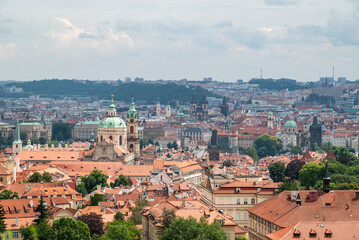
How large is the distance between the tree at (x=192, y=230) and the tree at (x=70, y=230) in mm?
5199

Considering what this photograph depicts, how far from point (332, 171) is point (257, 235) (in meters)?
31.4

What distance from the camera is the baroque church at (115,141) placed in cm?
11256

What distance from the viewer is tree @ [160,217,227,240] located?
4581 cm

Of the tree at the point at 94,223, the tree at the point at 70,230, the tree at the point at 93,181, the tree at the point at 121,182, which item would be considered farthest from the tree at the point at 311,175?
the tree at the point at 70,230

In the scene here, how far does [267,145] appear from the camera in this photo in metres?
184

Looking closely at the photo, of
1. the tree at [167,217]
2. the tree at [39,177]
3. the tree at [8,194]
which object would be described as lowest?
the tree at [39,177]

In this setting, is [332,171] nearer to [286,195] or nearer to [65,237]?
[286,195]

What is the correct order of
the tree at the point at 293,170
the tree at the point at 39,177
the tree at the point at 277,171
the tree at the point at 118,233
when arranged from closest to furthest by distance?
the tree at the point at 118,233 → the tree at the point at 39,177 → the tree at the point at 293,170 → the tree at the point at 277,171

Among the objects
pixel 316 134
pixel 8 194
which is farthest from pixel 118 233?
pixel 316 134

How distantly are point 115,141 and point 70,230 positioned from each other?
72.4 m

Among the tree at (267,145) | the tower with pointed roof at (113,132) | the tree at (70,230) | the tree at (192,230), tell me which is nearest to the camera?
the tree at (192,230)

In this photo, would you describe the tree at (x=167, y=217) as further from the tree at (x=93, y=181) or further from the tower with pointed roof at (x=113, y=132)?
the tower with pointed roof at (x=113, y=132)

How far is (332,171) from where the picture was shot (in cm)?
8662

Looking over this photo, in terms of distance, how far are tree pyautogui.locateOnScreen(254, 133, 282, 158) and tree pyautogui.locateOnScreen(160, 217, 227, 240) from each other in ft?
431
